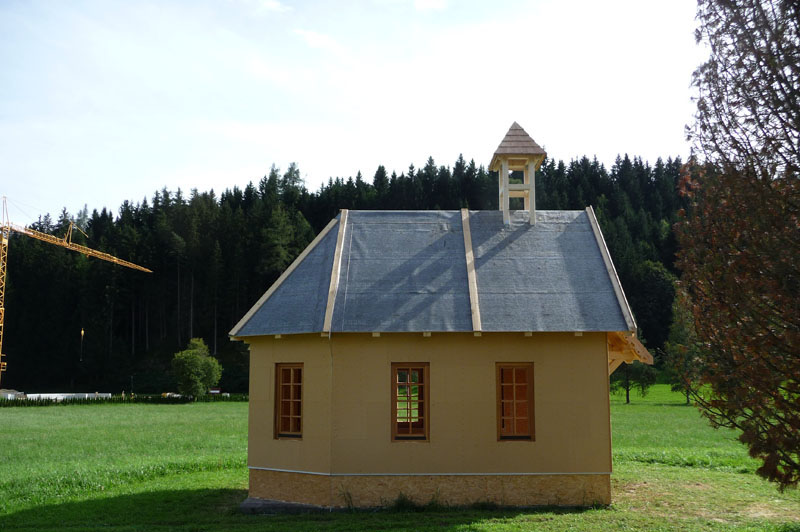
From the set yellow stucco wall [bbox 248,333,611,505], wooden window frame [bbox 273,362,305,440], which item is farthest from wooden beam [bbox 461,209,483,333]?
wooden window frame [bbox 273,362,305,440]

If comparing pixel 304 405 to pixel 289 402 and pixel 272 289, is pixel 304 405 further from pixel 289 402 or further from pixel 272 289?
pixel 272 289

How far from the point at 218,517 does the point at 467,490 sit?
477 centimetres

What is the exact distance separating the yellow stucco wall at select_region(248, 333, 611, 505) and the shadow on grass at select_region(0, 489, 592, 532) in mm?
762

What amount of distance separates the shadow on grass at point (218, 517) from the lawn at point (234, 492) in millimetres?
21

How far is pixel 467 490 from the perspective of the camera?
43.1ft

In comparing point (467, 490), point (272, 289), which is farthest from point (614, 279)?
point (272, 289)

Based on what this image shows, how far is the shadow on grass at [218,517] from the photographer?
11.5m

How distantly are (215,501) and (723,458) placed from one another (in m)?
14.6

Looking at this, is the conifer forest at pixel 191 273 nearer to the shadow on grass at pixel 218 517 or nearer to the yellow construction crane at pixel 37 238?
the yellow construction crane at pixel 37 238

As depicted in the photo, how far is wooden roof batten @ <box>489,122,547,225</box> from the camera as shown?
16078mm

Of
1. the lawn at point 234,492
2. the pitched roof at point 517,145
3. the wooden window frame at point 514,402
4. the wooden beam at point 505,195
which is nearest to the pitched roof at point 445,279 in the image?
the wooden beam at point 505,195

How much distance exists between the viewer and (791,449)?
8102mm

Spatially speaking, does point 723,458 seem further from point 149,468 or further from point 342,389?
point 149,468

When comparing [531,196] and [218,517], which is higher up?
[531,196]
